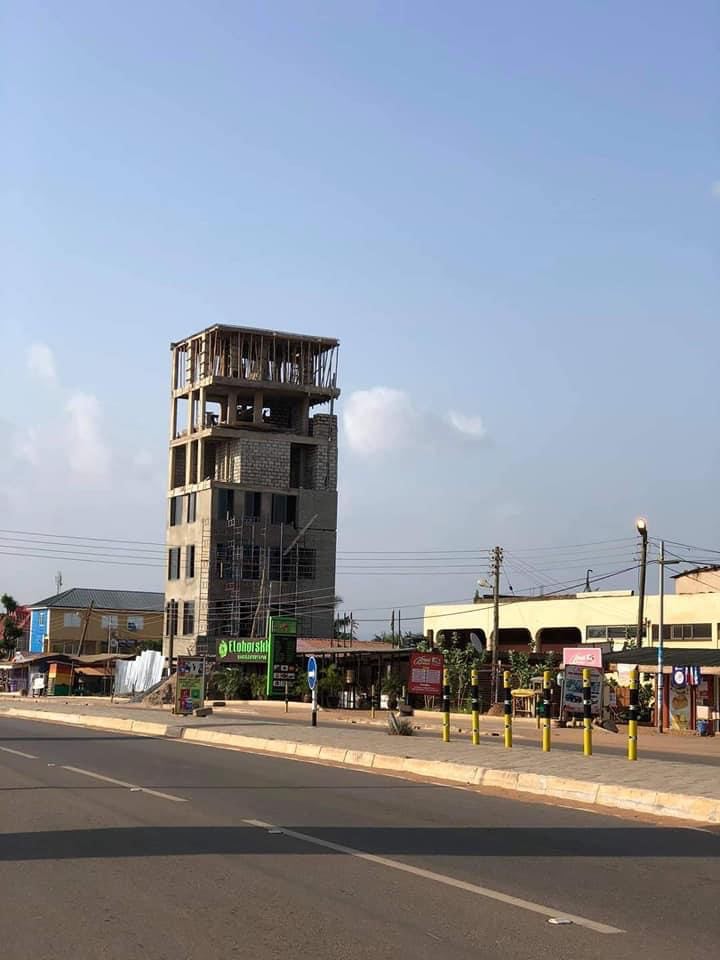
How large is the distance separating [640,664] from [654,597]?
39.7 m

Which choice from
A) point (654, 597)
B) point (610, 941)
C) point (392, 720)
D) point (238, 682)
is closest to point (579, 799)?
point (610, 941)

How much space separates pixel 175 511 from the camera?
106062 mm

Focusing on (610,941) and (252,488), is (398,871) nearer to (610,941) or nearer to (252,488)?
(610,941)

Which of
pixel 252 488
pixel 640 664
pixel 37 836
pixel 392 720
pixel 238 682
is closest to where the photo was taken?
pixel 37 836

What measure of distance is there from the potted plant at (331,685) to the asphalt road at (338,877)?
1864 inches

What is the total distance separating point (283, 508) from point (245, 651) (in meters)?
28.0

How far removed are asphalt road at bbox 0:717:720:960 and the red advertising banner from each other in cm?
3022

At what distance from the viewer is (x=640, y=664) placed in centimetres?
3934

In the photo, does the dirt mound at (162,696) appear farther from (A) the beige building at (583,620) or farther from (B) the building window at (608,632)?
(B) the building window at (608,632)

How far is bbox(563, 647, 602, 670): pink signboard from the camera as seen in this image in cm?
4219

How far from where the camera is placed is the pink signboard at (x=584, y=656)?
42.2 m

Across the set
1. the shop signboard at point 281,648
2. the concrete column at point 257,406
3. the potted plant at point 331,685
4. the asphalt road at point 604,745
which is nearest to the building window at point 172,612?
the concrete column at point 257,406

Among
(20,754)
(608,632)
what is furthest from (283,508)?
(20,754)

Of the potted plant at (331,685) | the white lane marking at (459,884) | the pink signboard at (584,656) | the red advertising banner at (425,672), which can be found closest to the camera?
the white lane marking at (459,884)
